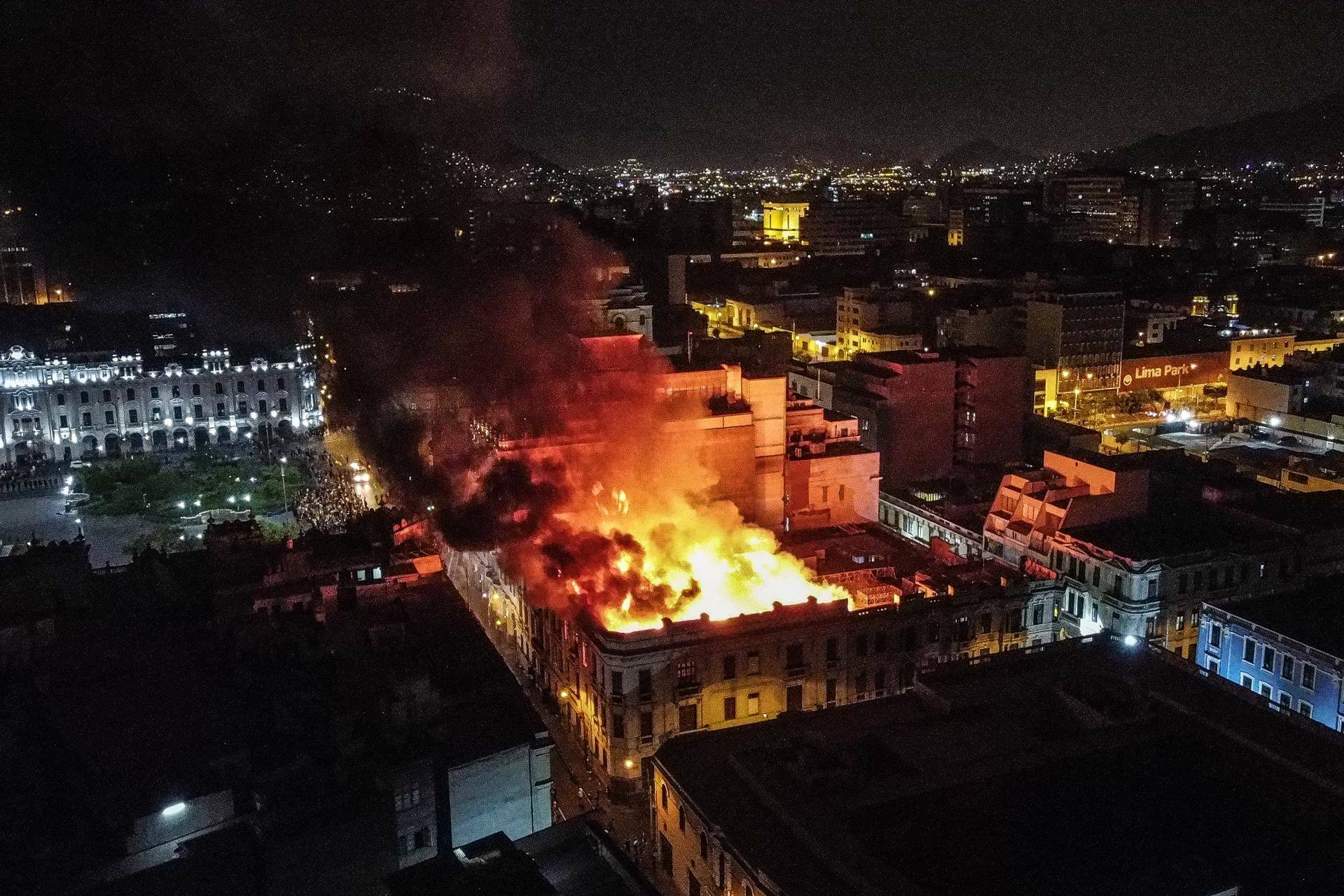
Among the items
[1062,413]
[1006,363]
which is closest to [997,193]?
[1062,413]

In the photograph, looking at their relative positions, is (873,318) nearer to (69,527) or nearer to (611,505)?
(611,505)

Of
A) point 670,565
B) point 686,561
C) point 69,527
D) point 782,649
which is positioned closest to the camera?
point 782,649

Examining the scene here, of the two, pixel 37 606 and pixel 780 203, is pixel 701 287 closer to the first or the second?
pixel 780 203

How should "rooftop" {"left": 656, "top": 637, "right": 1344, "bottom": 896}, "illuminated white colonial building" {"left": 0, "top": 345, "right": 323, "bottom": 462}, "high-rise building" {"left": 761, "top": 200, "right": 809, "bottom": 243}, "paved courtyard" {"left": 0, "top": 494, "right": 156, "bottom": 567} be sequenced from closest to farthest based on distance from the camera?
"rooftop" {"left": 656, "top": 637, "right": 1344, "bottom": 896} < "paved courtyard" {"left": 0, "top": 494, "right": 156, "bottom": 567} < "illuminated white colonial building" {"left": 0, "top": 345, "right": 323, "bottom": 462} < "high-rise building" {"left": 761, "top": 200, "right": 809, "bottom": 243}

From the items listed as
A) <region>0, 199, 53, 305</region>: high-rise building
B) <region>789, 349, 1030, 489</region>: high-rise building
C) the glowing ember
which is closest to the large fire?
the glowing ember

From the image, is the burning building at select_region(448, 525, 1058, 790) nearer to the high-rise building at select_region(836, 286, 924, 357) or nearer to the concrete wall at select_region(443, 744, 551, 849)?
the concrete wall at select_region(443, 744, 551, 849)

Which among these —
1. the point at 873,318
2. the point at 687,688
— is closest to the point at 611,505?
the point at 687,688

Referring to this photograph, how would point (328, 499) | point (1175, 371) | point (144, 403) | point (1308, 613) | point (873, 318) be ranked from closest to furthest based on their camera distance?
point (1308, 613) < point (328, 499) < point (144, 403) < point (1175, 371) < point (873, 318)

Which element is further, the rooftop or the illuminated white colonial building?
the illuminated white colonial building
